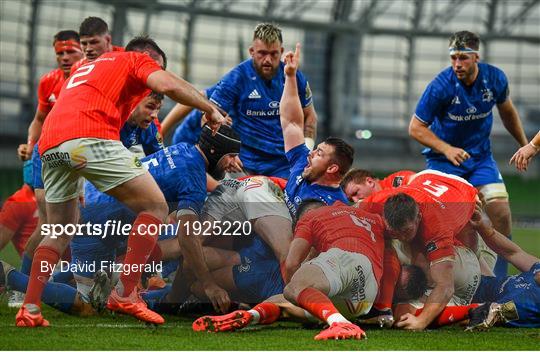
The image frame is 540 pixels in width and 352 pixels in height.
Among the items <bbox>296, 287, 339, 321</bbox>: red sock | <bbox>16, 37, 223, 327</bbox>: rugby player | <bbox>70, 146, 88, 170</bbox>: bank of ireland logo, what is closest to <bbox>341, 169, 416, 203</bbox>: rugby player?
<bbox>296, 287, 339, 321</bbox>: red sock

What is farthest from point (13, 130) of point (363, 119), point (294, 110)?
point (294, 110)

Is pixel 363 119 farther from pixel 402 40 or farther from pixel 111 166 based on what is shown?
pixel 111 166

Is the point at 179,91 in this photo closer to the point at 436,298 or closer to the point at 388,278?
the point at 388,278

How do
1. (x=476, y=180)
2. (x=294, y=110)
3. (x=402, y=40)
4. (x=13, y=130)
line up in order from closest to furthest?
(x=294, y=110) → (x=476, y=180) → (x=13, y=130) → (x=402, y=40)

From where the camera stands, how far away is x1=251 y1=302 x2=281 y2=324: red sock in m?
6.07

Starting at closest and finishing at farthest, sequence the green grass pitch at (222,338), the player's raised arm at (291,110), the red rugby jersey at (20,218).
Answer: the green grass pitch at (222,338)
the player's raised arm at (291,110)
the red rugby jersey at (20,218)

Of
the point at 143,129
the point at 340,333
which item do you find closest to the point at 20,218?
the point at 143,129

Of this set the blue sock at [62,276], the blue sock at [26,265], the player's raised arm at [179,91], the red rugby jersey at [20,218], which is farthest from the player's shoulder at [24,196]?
the player's raised arm at [179,91]

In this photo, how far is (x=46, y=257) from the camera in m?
6.23

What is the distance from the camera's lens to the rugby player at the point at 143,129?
7316mm

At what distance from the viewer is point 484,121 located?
29.6ft

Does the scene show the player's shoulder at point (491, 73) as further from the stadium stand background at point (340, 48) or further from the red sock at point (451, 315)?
the stadium stand background at point (340, 48)

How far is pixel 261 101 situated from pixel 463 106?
6.07 feet

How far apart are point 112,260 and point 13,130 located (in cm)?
2033
